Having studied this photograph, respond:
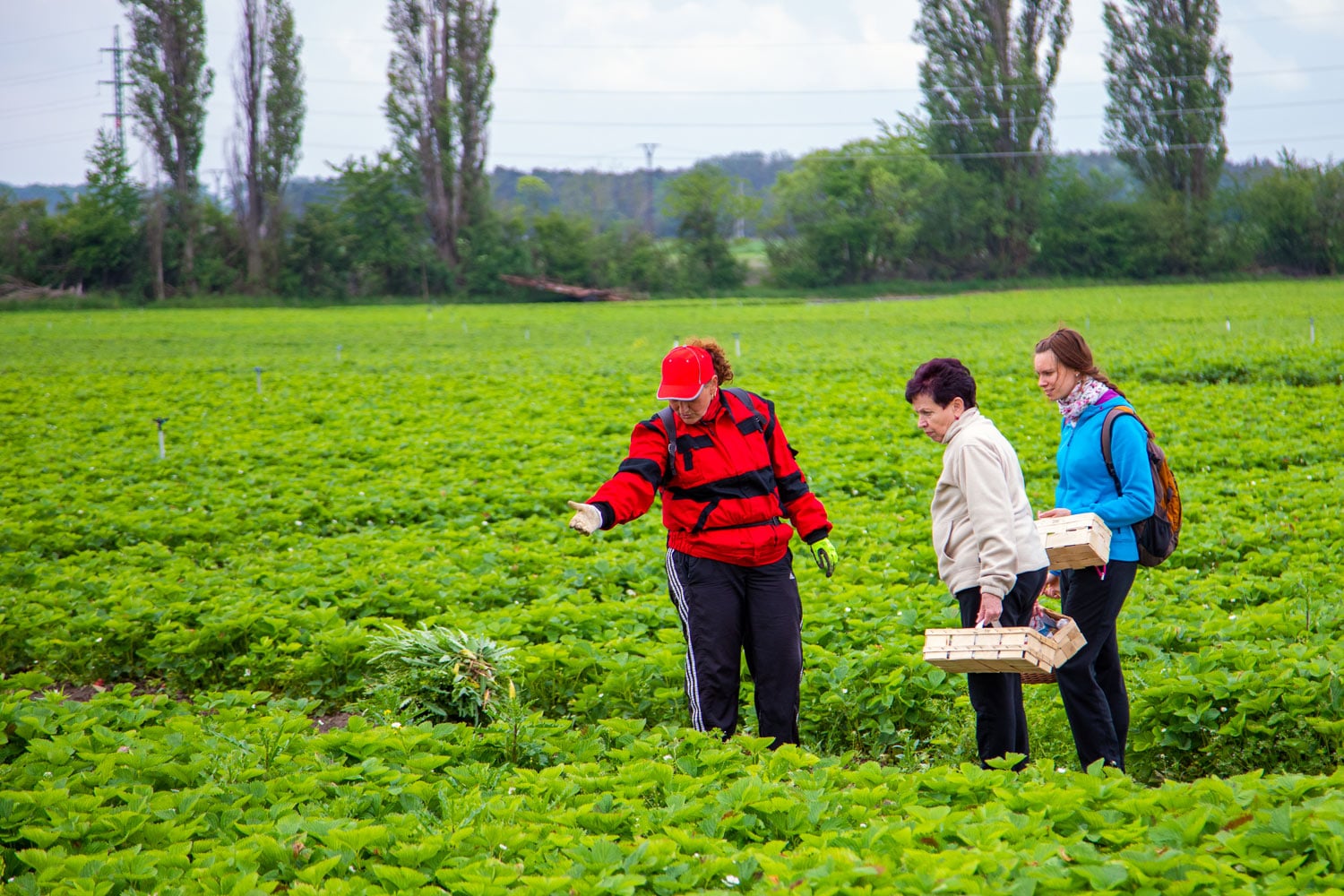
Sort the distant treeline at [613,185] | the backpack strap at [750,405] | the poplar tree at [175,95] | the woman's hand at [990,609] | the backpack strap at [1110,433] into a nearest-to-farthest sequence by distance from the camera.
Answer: the woman's hand at [990,609], the backpack strap at [1110,433], the backpack strap at [750,405], the poplar tree at [175,95], the distant treeline at [613,185]

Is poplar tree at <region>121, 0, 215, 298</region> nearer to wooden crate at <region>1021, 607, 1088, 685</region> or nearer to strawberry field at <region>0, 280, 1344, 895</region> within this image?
strawberry field at <region>0, 280, 1344, 895</region>

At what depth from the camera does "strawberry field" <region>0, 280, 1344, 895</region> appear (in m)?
3.35

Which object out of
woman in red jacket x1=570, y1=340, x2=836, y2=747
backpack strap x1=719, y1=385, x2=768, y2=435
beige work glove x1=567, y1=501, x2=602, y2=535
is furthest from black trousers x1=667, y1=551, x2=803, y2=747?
backpack strap x1=719, y1=385, x2=768, y2=435

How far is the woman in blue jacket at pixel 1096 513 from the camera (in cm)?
425

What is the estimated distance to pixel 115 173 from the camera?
51.0 meters

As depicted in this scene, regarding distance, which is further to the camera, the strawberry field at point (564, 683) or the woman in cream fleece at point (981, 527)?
the woman in cream fleece at point (981, 527)

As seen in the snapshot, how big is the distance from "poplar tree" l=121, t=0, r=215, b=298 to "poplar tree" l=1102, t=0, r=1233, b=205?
41.9 metres

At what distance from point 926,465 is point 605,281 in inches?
1948

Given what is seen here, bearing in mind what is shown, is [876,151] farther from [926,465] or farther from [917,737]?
[917,737]

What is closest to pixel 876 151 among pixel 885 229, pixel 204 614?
pixel 885 229

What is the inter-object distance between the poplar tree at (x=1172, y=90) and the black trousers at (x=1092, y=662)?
54214 mm

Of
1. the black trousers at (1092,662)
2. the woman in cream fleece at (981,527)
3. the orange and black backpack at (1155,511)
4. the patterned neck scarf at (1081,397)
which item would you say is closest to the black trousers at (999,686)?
the woman in cream fleece at (981,527)

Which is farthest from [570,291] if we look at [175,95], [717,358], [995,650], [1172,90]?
[995,650]

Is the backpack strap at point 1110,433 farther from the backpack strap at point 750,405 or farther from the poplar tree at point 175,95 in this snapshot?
the poplar tree at point 175,95
